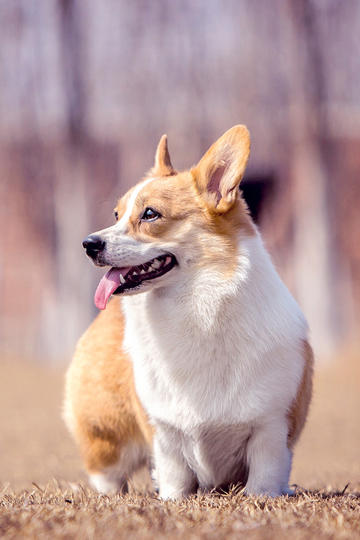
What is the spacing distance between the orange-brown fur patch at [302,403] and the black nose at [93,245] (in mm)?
905

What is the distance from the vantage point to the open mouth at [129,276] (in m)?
2.57

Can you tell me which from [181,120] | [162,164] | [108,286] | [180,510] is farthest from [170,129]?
[180,510]

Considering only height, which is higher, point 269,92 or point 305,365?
point 269,92

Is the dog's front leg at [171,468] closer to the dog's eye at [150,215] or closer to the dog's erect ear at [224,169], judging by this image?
the dog's eye at [150,215]

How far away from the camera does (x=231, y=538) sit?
178 centimetres

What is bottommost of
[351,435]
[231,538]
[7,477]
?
[351,435]

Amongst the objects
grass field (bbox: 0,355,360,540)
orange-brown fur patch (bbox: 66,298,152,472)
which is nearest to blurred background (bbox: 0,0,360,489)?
grass field (bbox: 0,355,360,540)

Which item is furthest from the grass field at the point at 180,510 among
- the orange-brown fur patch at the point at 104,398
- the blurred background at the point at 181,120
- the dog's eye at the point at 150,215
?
the blurred background at the point at 181,120

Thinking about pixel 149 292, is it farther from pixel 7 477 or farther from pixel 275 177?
pixel 275 177

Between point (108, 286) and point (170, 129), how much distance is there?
22.1 ft

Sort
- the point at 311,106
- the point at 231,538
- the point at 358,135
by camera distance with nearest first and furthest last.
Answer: the point at 231,538 < the point at 311,106 < the point at 358,135

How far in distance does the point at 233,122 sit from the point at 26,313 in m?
3.96

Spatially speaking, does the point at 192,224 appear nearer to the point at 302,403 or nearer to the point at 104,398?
the point at 302,403

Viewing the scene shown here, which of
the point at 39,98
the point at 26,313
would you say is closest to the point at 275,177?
the point at 39,98
